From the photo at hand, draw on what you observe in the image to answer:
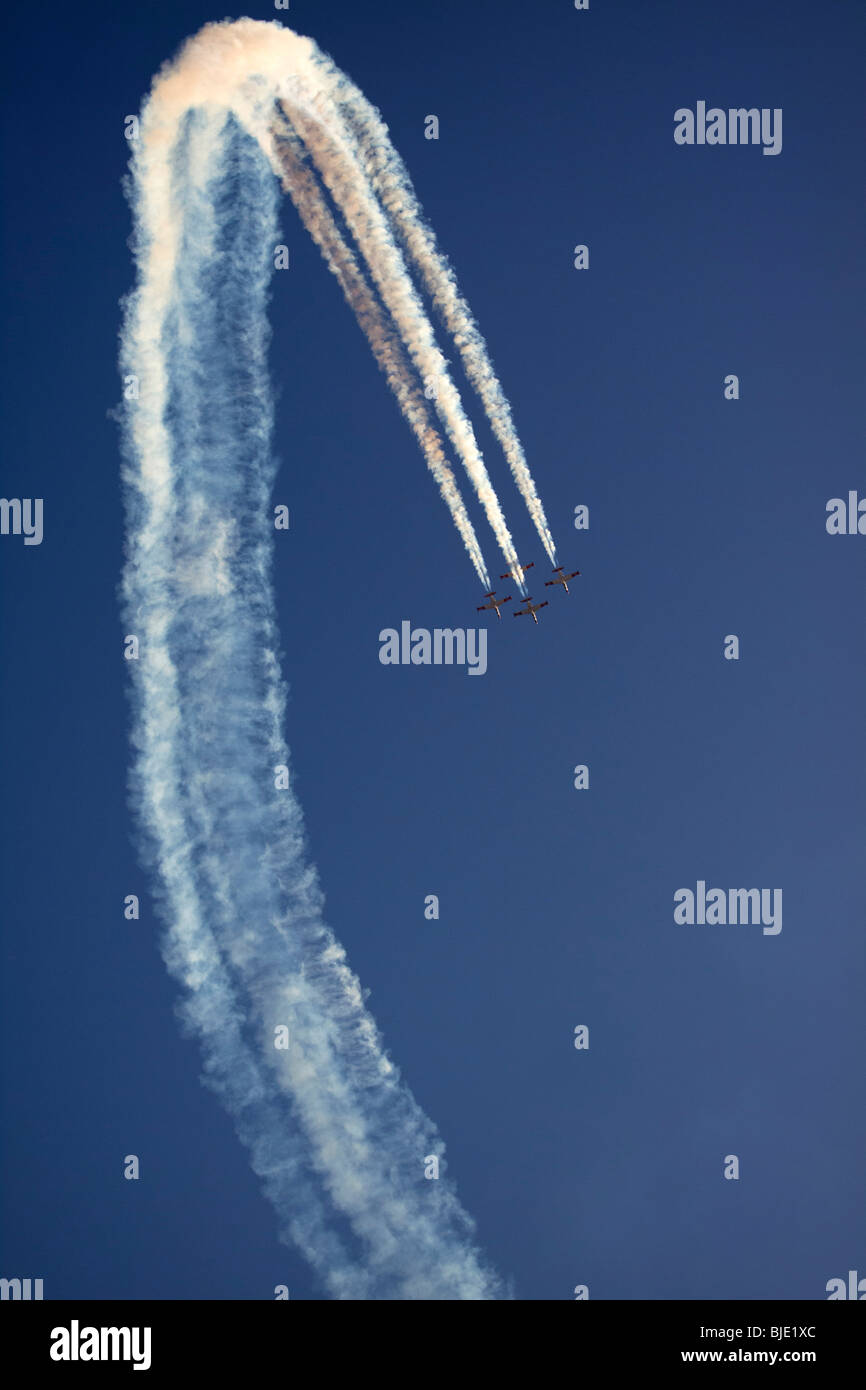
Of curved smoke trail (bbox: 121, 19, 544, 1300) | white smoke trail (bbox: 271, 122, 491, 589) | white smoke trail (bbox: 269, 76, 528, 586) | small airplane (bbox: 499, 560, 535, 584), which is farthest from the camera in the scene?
small airplane (bbox: 499, 560, 535, 584)

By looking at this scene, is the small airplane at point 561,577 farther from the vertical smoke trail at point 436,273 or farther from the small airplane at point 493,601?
the small airplane at point 493,601

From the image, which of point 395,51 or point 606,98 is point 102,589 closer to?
point 395,51

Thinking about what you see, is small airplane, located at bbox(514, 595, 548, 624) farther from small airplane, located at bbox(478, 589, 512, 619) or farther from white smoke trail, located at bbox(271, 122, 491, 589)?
white smoke trail, located at bbox(271, 122, 491, 589)

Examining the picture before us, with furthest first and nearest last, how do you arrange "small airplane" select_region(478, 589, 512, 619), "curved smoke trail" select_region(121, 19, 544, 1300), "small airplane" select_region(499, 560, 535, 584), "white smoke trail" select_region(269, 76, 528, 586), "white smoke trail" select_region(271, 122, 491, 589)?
1. "small airplane" select_region(478, 589, 512, 619)
2. "small airplane" select_region(499, 560, 535, 584)
3. "curved smoke trail" select_region(121, 19, 544, 1300)
4. "white smoke trail" select_region(271, 122, 491, 589)
5. "white smoke trail" select_region(269, 76, 528, 586)

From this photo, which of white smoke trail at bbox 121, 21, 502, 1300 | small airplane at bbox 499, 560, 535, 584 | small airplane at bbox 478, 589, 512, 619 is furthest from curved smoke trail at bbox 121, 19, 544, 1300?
small airplane at bbox 478, 589, 512, 619

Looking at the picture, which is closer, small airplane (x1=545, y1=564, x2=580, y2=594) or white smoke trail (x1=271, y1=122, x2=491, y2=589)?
white smoke trail (x1=271, y1=122, x2=491, y2=589)

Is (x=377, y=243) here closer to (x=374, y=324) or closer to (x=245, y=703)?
(x=374, y=324)
